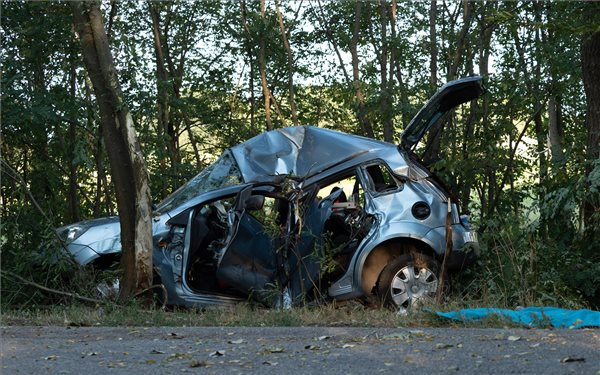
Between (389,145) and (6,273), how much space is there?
4.80 meters

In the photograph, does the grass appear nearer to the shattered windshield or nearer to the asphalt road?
the asphalt road

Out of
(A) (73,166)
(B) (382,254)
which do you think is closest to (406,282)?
(B) (382,254)

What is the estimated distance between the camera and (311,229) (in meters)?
10.2

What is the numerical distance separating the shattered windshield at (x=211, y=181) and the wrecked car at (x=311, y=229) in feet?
0.07

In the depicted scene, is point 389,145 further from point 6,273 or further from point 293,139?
point 6,273

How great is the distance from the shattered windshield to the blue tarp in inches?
137

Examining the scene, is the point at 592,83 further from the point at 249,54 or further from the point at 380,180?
the point at 249,54

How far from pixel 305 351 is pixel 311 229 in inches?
146

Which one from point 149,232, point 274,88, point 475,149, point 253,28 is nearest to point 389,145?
point 149,232

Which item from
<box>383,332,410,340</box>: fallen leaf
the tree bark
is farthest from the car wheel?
the tree bark

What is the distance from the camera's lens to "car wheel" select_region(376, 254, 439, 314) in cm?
1005

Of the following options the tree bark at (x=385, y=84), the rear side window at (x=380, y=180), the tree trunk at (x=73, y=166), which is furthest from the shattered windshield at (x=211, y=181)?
the tree bark at (x=385, y=84)

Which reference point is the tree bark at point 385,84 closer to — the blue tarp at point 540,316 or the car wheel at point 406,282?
the car wheel at point 406,282

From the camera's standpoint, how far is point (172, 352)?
21.9 ft
